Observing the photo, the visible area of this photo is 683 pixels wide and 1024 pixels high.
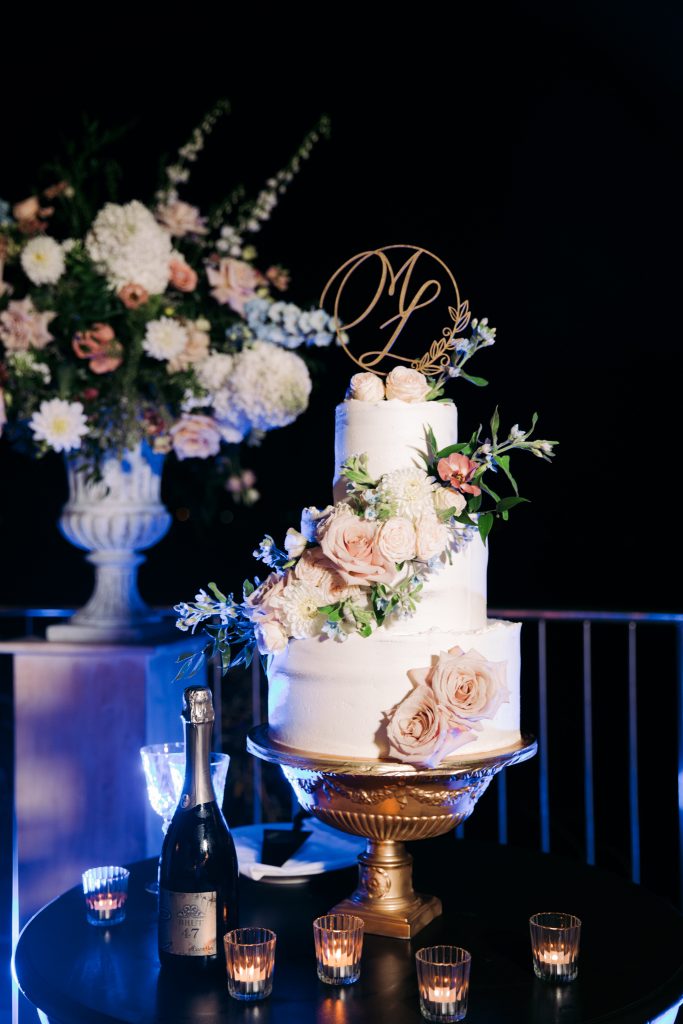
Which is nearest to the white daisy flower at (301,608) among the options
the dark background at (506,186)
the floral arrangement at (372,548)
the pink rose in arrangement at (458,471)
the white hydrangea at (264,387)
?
the floral arrangement at (372,548)

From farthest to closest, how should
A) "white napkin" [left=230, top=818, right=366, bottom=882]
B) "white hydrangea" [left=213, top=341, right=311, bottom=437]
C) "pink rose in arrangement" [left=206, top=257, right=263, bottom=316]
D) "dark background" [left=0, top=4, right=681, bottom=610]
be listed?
"dark background" [left=0, top=4, right=681, bottom=610], "pink rose in arrangement" [left=206, top=257, right=263, bottom=316], "white hydrangea" [left=213, top=341, right=311, bottom=437], "white napkin" [left=230, top=818, right=366, bottom=882]

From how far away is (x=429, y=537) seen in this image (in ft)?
5.58

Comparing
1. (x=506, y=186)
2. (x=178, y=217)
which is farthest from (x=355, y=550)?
(x=506, y=186)

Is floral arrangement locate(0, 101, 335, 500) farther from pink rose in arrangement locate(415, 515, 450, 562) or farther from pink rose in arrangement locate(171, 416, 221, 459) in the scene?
pink rose in arrangement locate(415, 515, 450, 562)

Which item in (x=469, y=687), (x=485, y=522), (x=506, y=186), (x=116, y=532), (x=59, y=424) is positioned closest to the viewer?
(x=469, y=687)

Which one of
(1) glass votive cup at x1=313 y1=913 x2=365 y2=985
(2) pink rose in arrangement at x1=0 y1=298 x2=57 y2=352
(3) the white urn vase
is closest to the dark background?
(3) the white urn vase

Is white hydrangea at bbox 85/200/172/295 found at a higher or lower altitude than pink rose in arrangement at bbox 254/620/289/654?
higher

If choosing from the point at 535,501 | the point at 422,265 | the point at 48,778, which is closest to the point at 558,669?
the point at 535,501

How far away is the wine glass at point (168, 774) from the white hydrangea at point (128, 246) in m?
1.36

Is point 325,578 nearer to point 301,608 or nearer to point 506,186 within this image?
point 301,608

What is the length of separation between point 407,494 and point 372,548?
0.10m

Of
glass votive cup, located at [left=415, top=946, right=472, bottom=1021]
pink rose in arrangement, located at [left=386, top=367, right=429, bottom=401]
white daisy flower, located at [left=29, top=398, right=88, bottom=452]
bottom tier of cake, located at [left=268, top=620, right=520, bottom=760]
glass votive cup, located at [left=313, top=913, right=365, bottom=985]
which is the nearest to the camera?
glass votive cup, located at [left=415, top=946, right=472, bottom=1021]

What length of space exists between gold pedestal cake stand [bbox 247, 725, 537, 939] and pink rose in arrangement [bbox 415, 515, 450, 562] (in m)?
Result: 0.31

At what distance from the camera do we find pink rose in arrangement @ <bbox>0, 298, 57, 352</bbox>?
288 centimetres
